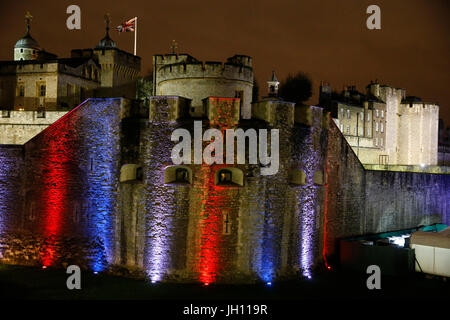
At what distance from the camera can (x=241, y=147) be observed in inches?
674

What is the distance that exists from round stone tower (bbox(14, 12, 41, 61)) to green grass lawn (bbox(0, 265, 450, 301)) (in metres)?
29.3

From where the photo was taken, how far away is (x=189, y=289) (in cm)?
1638

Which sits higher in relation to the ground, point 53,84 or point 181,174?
point 53,84

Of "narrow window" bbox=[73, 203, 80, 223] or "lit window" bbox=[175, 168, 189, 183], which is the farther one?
"narrow window" bbox=[73, 203, 80, 223]

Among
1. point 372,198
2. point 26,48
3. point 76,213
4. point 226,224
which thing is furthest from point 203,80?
point 26,48

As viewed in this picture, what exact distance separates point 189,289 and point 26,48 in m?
35.2

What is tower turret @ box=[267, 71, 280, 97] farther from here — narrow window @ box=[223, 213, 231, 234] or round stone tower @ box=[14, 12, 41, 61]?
round stone tower @ box=[14, 12, 41, 61]

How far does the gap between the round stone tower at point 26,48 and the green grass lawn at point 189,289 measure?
29324 mm

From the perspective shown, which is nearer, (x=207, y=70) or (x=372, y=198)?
(x=207, y=70)

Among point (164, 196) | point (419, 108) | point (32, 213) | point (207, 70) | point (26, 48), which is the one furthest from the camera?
point (419, 108)

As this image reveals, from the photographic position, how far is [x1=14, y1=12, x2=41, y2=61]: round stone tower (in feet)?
142

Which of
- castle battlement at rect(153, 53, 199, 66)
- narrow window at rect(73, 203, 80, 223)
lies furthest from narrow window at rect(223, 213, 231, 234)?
castle battlement at rect(153, 53, 199, 66)

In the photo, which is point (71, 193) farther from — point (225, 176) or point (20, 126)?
point (20, 126)

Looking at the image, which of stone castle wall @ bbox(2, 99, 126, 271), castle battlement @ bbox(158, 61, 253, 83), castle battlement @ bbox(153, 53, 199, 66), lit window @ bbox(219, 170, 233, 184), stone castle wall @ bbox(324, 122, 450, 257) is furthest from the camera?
castle battlement @ bbox(153, 53, 199, 66)
